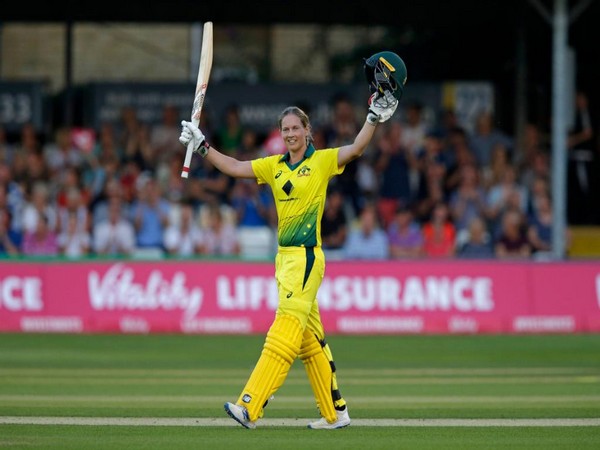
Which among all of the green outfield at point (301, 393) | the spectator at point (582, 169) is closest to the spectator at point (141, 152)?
the green outfield at point (301, 393)

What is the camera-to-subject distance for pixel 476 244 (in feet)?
57.3

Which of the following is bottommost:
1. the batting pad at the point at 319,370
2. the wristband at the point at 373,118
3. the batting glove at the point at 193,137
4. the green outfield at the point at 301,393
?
the green outfield at the point at 301,393

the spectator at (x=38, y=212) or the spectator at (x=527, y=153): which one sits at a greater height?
the spectator at (x=527, y=153)

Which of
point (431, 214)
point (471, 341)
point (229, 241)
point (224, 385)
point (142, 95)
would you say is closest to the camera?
point (224, 385)

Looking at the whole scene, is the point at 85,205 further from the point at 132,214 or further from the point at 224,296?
the point at 224,296

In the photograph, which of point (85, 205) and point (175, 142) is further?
point (175, 142)

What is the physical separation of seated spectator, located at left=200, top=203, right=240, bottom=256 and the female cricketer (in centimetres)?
938

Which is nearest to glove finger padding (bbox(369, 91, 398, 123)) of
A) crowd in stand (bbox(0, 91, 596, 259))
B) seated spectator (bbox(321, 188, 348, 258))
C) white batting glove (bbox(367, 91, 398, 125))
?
white batting glove (bbox(367, 91, 398, 125))

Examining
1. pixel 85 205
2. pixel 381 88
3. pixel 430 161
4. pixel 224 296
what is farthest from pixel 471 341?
pixel 381 88

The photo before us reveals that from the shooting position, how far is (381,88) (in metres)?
7.98

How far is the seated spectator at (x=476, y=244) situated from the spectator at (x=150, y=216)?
13.4 ft

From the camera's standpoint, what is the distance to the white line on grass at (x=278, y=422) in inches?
328

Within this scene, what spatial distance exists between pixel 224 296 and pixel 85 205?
3.00 metres

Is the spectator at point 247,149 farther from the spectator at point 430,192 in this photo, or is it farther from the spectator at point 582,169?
the spectator at point 582,169
